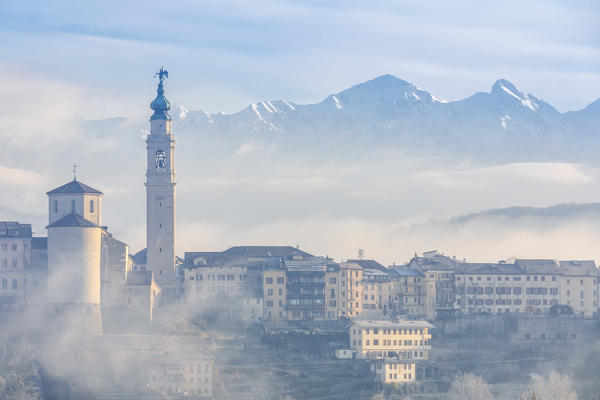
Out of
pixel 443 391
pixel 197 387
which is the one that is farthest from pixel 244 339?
pixel 443 391

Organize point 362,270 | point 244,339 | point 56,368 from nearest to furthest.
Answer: point 56,368 < point 244,339 < point 362,270

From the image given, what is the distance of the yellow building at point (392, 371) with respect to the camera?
145 meters

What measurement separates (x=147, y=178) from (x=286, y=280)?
16.8 metres

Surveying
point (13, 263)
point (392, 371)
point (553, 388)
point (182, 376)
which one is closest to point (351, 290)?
point (392, 371)

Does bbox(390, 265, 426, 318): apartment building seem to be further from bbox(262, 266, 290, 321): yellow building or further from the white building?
the white building

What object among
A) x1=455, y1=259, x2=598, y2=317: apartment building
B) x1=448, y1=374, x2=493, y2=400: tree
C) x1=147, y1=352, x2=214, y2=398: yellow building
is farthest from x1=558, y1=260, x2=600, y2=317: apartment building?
x1=147, y1=352, x2=214, y2=398: yellow building

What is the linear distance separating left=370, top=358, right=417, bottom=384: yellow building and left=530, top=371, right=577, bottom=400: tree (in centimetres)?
1115

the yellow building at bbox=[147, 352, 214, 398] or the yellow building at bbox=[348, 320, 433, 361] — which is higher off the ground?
the yellow building at bbox=[348, 320, 433, 361]

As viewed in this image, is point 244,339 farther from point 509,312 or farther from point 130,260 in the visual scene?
point 509,312

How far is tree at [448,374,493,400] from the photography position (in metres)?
142

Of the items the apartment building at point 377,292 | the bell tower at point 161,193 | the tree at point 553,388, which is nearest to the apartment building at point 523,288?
the apartment building at point 377,292

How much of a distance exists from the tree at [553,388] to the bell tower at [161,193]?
3561 cm

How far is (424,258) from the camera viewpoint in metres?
169

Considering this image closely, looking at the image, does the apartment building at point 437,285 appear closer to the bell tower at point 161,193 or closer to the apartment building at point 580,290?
the apartment building at point 580,290
